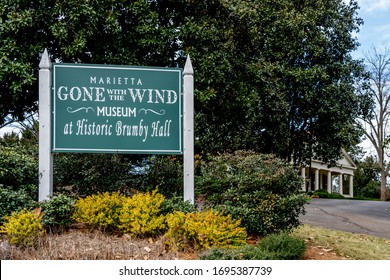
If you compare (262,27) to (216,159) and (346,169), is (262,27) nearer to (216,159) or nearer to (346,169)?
(216,159)

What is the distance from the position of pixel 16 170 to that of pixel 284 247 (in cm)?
437

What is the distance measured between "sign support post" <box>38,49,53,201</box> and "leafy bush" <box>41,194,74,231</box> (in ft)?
1.73

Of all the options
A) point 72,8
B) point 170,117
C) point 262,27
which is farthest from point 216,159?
point 262,27

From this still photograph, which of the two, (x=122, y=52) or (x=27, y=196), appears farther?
(x=122, y=52)

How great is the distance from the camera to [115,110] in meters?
7.95

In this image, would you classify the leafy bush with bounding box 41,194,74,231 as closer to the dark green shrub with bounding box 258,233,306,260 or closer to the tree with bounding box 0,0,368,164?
the dark green shrub with bounding box 258,233,306,260

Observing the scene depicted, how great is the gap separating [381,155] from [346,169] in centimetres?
696

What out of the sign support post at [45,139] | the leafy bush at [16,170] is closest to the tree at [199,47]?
the sign support post at [45,139]

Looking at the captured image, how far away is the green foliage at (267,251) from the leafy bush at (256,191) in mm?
839

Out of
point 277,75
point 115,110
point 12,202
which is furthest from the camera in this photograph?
point 277,75

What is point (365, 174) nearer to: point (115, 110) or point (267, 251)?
point (115, 110)

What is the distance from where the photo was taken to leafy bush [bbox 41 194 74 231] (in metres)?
6.85

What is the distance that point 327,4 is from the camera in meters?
22.5

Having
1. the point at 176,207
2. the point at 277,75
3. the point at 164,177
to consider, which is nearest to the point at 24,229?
the point at 176,207
